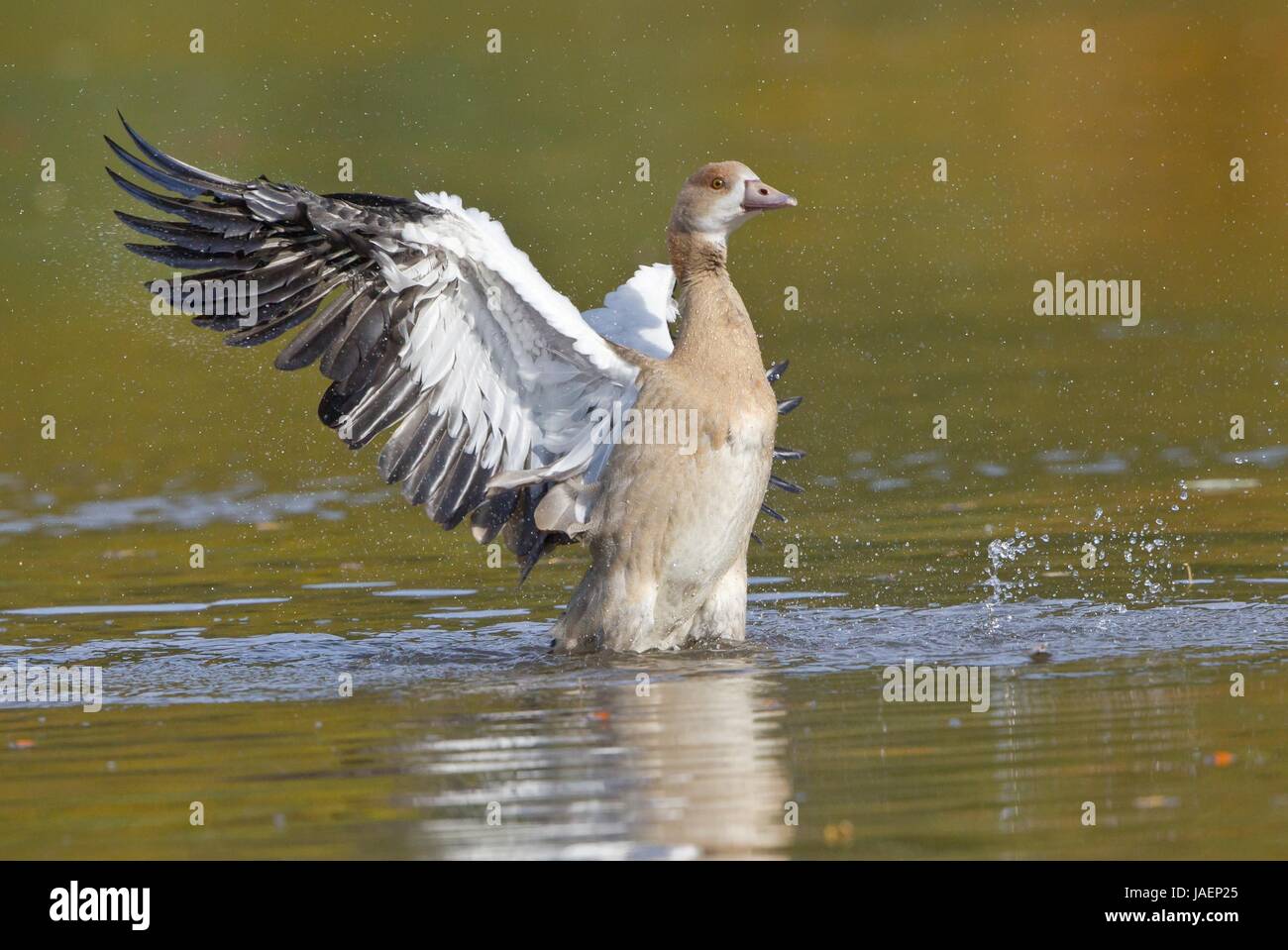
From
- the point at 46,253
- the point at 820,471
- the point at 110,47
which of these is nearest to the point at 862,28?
the point at 110,47

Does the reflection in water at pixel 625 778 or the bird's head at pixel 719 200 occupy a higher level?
the bird's head at pixel 719 200

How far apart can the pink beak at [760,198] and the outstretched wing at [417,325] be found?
3.38 feet

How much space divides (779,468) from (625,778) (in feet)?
24.4

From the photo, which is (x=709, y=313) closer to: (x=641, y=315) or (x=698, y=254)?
(x=698, y=254)

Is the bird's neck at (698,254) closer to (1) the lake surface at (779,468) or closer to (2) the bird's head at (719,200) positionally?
(2) the bird's head at (719,200)

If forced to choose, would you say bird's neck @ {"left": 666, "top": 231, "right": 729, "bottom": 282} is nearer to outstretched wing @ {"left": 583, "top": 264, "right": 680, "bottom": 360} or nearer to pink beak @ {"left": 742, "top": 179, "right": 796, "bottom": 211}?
pink beak @ {"left": 742, "top": 179, "right": 796, "bottom": 211}

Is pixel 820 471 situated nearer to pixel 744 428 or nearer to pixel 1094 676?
pixel 744 428

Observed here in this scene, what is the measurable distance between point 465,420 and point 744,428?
142 centimetres

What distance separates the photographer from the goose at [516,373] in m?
10.3

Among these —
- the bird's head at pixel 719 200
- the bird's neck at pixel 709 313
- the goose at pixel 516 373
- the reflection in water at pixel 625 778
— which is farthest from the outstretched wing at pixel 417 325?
the reflection in water at pixel 625 778

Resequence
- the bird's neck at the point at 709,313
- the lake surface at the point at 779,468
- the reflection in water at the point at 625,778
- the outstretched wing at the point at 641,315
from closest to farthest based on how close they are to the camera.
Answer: the reflection in water at the point at 625,778
the lake surface at the point at 779,468
the bird's neck at the point at 709,313
the outstretched wing at the point at 641,315

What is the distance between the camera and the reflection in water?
7414 mm

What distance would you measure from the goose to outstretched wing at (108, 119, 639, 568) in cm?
1

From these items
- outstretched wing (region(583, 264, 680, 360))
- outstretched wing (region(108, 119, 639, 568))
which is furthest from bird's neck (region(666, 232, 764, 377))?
outstretched wing (region(583, 264, 680, 360))
